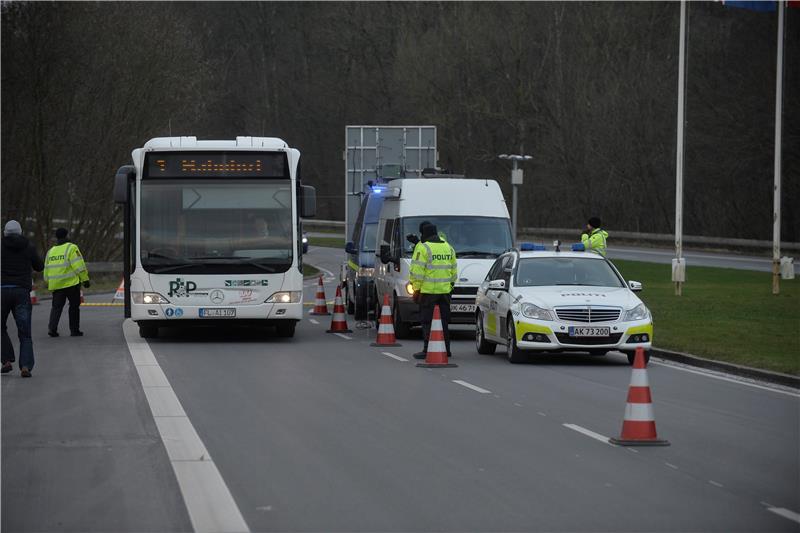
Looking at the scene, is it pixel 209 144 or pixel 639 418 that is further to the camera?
pixel 209 144

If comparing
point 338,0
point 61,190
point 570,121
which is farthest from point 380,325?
point 338,0

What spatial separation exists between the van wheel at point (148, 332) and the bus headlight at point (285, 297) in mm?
2415

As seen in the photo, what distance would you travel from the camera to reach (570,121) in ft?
213

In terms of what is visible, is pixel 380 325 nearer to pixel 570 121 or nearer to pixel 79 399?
pixel 79 399

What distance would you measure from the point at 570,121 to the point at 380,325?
4437cm

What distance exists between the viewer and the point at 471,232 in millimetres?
24328

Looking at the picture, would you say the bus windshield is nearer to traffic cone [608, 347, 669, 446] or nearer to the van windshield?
the van windshield

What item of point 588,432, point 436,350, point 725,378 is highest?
point 436,350

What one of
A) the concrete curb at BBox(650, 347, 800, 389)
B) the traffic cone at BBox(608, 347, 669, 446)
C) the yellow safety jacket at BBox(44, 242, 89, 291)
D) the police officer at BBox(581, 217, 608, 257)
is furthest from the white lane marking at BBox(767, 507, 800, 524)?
the yellow safety jacket at BBox(44, 242, 89, 291)

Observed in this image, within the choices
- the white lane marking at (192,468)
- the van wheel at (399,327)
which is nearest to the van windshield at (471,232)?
the van wheel at (399,327)

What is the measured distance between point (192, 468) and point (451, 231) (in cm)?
1460

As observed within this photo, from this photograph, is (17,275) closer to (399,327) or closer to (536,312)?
(536,312)

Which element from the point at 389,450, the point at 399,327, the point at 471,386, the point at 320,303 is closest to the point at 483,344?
the point at 399,327

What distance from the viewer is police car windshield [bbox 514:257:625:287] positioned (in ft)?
Answer: 65.0
